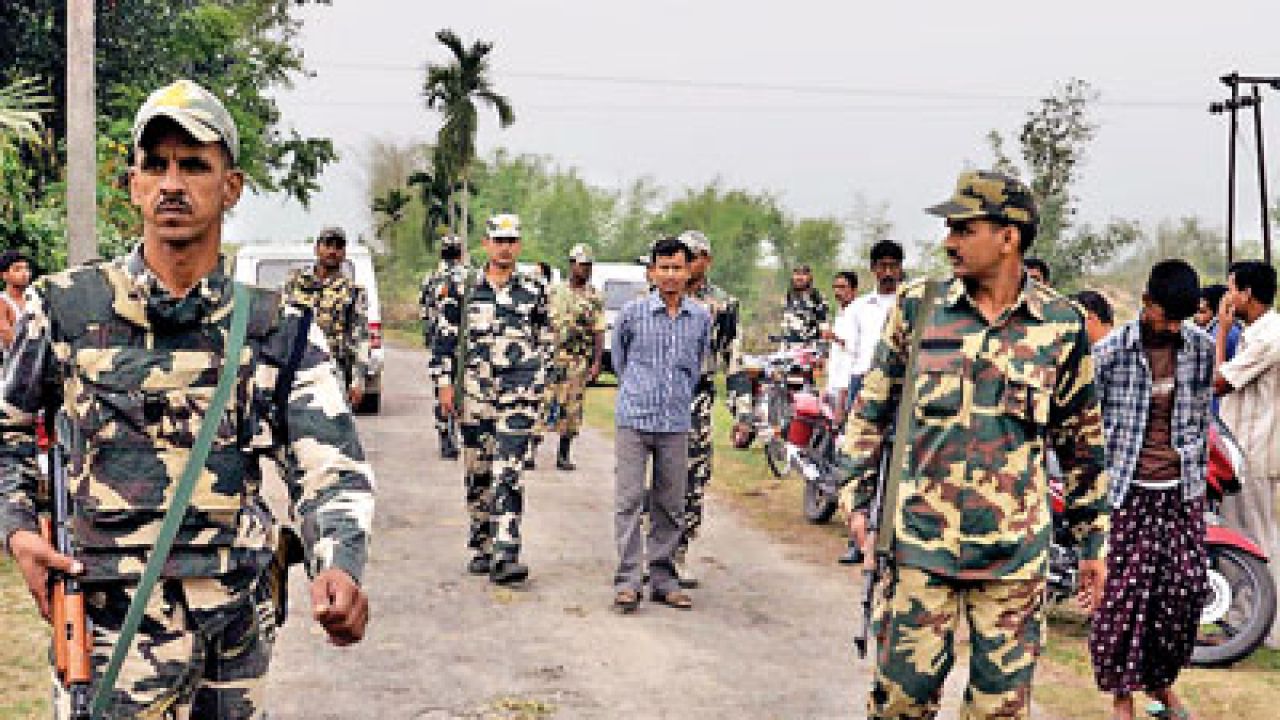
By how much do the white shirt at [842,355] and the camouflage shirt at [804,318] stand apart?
4.08 m

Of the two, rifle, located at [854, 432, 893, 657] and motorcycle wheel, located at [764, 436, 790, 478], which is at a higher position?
rifle, located at [854, 432, 893, 657]

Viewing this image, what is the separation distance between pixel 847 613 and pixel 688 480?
54.1 inches

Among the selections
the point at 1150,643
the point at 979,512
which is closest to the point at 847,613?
the point at 1150,643

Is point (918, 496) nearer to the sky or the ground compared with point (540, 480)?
nearer to the sky

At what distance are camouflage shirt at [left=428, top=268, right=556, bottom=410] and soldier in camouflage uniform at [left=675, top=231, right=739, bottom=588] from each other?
946 millimetres

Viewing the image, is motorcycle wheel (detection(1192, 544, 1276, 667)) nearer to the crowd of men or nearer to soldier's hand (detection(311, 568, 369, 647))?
the crowd of men

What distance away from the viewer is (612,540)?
987cm

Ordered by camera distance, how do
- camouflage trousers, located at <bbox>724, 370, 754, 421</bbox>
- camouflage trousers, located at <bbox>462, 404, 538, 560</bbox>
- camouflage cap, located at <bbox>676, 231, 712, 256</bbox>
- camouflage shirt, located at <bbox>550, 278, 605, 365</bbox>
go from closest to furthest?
camouflage trousers, located at <bbox>462, 404, 538, 560</bbox> < camouflage cap, located at <bbox>676, 231, 712, 256</bbox> < camouflage trousers, located at <bbox>724, 370, 754, 421</bbox> < camouflage shirt, located at <bbox>550, 278, 605, 365</bbox>

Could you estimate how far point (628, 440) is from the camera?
26.0 ft

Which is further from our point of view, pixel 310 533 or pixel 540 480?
pixel 540 480

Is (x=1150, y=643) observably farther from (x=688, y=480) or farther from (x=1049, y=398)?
(x=688, y=480)

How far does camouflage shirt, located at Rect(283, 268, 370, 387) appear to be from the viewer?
11820mm

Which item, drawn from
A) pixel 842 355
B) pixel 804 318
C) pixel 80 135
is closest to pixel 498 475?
pixel 842 355

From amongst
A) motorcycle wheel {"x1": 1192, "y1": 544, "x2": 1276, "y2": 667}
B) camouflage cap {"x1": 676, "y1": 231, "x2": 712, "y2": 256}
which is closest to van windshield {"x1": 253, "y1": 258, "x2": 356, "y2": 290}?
camouflage cap {"x1": 676, "y1": 231, "x2": 712, "y2": 256}
